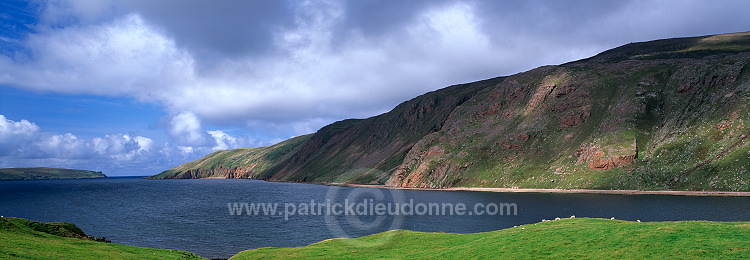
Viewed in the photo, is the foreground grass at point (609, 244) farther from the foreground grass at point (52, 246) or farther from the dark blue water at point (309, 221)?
the dark blue water at point (309, 221)

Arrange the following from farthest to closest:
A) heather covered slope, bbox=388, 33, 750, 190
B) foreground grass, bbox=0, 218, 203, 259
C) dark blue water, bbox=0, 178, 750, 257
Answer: heather covered slope, bbox=388, 33, 750, 190 → dark blue water, bbox=0, 178, 750, 257 → foreground grass, bbox=0, 218, 203, 259

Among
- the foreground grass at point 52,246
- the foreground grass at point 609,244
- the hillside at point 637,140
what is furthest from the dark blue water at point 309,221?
the foreground grass at point 609,244

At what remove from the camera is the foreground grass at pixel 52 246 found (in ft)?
80.7

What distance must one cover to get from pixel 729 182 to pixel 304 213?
115m

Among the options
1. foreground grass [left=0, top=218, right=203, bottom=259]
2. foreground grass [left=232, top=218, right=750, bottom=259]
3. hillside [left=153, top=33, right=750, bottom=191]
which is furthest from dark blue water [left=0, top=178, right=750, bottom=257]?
foreground grass [left=232, top=218, right=750, bottom=259]

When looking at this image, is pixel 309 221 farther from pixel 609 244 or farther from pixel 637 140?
pixel 637 140

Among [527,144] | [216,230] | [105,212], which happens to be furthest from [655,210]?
[105,212]

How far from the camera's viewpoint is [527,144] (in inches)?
7421

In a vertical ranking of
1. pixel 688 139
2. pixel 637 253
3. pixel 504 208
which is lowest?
pixel 504 208

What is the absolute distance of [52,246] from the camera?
28.7 m

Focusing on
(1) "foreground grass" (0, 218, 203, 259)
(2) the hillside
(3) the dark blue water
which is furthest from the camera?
(2) the hillside

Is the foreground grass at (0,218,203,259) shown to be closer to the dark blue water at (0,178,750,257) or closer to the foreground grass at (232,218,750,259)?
the foreground grass at (232,218,750,259)

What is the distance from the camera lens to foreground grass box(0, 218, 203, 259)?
Answer: 24.6 meters

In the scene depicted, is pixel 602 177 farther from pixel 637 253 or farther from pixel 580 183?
pixel 637 253
